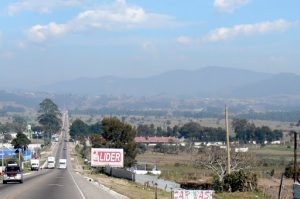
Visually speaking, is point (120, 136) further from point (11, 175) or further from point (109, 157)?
point (11, 175)

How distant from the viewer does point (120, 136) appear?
102 meters

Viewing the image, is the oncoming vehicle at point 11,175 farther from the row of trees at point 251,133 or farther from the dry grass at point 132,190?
the row of trees at point 251,133

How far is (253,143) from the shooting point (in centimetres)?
17125

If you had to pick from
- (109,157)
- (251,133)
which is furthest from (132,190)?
(251,133)

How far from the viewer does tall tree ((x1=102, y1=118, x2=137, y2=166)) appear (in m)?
101

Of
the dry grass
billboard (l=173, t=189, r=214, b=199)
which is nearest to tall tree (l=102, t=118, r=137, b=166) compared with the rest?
the dry grass

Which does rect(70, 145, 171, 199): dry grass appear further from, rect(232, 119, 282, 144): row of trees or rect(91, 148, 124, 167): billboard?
rect(232, 119, 282, 144): row of trees

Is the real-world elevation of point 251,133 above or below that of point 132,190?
above

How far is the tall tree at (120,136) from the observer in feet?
331

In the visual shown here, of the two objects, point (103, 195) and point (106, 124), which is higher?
Answer: point (106, 124)

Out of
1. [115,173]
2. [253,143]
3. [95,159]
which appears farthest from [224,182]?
[253,143]

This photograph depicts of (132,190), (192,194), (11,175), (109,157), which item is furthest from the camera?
(109,157)

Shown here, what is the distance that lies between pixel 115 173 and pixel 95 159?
42.0 feet

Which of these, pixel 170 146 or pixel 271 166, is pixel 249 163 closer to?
pixel 271 166
